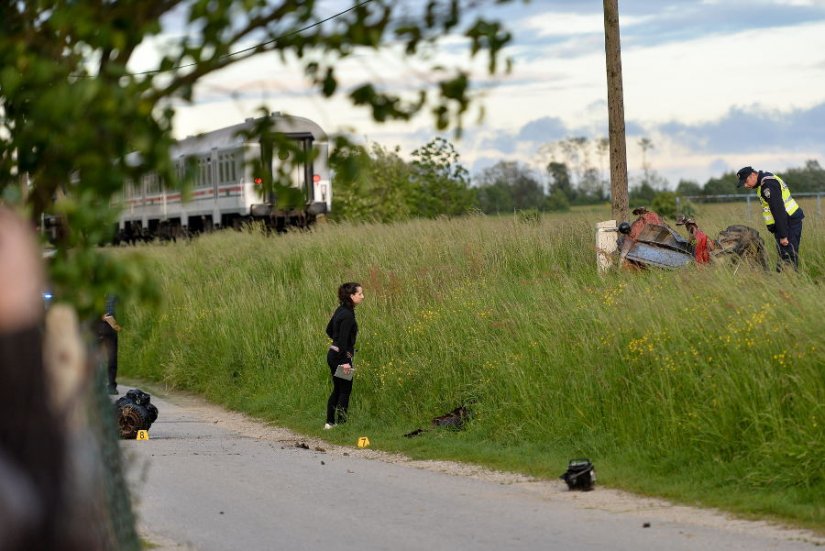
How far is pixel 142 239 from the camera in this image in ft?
161

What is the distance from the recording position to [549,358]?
1488 centimetres

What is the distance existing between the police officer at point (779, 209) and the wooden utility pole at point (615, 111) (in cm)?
418

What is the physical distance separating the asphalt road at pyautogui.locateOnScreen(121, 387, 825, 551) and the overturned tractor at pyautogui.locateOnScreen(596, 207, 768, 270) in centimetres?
587

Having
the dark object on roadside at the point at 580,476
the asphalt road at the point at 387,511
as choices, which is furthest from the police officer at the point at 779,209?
the dark object on roadside at the point at 580,476

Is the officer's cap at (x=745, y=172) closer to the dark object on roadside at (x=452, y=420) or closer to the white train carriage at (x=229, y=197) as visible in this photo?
the dark object on roadside at (x=452, y=420)

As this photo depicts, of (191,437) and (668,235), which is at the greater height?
(668,235)

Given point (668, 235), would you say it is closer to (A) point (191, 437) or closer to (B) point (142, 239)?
(A) point (191, 437)

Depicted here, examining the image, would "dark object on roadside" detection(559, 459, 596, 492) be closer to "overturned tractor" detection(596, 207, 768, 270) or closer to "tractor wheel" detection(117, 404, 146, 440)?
"tractor wheel" detection(117, 404, 146, 440)

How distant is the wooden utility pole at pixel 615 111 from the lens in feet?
73.2

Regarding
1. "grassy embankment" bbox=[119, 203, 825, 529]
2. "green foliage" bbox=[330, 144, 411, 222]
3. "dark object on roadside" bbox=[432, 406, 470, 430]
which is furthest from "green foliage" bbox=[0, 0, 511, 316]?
"green foliage" bbox=[330, 144, 411, 222]

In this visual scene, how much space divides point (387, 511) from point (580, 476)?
1.75 metres

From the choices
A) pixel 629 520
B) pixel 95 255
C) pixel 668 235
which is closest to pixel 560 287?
pixel 668 235

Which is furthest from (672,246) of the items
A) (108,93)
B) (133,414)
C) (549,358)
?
(108,93)

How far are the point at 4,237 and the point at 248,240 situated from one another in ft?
99.7
